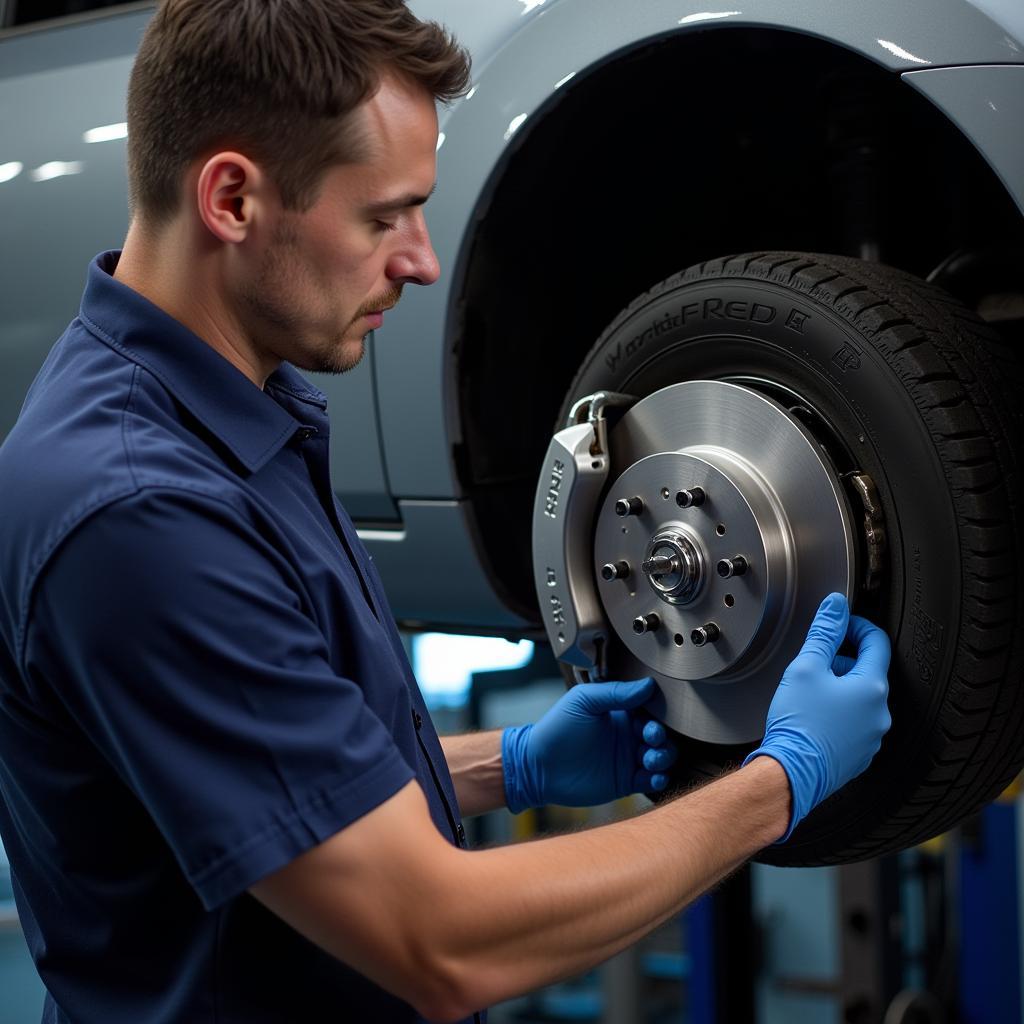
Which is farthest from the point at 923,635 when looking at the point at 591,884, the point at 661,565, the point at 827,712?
the point at 591,884

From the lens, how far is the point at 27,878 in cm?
93

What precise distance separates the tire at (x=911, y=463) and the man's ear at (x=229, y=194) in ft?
1.31

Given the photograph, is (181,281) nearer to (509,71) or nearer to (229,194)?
(229,194)

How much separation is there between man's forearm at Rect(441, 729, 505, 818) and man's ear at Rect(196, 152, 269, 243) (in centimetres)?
60

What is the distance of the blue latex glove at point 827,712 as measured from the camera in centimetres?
98

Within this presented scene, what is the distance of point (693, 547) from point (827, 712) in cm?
17

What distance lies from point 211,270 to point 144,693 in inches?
11.8

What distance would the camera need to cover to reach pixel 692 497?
1.06m

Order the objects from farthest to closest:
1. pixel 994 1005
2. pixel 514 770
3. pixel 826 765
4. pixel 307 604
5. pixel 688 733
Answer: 1. pixel 994 1005
2. pixel 514 770
3. pixel 688 733
4. pixel 826 765
5. pixel 307 604

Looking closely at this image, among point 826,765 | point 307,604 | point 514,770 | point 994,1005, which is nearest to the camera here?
point 307,604

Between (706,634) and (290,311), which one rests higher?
(290,311)

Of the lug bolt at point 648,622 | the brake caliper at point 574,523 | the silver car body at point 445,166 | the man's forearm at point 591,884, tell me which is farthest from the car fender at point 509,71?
the man's forearm at point 591,884

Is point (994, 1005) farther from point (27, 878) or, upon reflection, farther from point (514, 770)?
point (27, 878)

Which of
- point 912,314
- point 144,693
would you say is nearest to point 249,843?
point 144,693
